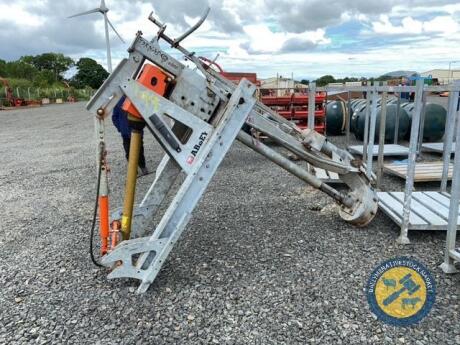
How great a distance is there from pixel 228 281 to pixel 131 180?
123 cm

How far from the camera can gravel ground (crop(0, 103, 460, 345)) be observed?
2912 mm

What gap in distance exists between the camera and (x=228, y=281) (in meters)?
3.57

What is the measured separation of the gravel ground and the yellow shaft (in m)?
0.50

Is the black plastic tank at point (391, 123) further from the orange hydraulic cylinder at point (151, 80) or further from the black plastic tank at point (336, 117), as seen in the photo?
the orange hydraulic cylinder at point (151, 80)

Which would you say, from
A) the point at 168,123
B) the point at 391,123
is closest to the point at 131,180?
the point at 168,123

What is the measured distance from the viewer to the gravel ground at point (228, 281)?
9.55 feet

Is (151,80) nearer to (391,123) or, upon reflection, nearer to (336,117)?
(391,123)

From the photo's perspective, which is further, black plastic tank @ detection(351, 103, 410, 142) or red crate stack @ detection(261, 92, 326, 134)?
red crate stack @ detection(261, 92, 326, 134)

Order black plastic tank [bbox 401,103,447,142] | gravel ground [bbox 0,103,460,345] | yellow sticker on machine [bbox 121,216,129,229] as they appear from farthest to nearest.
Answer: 1. black plastic tank [bbox 401,103,447,142]
2. yellow sticker on machine [bbox 121,216,129,229]
3. gravel ground [bbox 0,103,460,345]

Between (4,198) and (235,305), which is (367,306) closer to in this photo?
(235,305)

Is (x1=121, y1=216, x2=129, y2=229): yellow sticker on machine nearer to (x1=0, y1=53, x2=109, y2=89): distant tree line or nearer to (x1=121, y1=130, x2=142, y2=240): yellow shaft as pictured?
(x1=121, y1=130, x2=142, y2=240): yellow shaft

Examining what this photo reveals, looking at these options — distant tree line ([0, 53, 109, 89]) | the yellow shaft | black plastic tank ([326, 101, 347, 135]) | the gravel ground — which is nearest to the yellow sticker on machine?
the yellow shaft

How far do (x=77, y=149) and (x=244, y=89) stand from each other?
903cm

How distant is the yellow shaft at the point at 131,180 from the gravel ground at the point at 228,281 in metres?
0.50
